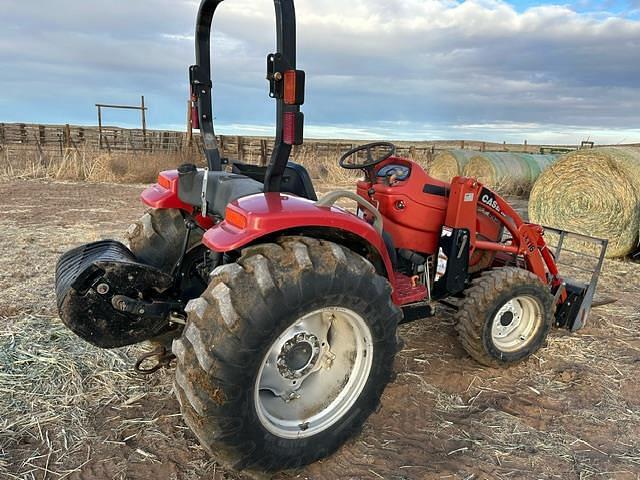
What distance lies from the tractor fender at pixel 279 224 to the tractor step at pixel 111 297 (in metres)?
0.54

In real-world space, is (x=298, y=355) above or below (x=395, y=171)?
below

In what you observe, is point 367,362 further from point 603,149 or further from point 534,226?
point 603,149

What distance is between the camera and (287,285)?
2084 millimetres

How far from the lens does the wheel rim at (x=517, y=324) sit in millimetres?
3586

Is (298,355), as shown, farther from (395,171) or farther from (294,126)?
(395,171)

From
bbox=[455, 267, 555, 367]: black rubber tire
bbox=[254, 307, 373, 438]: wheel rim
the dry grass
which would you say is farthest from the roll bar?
the dry grass

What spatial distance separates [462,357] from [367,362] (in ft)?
5.13

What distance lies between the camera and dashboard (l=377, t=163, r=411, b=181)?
335 cm

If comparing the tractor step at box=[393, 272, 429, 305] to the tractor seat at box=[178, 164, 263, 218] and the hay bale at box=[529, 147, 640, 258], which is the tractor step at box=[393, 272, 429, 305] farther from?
the hay bale at box=[529, 147, 640, 258]

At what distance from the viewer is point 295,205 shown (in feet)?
7.56

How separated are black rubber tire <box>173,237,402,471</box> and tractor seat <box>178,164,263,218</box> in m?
0.44

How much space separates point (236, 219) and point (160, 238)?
1.14m

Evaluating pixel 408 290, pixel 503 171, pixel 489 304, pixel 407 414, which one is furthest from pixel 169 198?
pixel 503 171

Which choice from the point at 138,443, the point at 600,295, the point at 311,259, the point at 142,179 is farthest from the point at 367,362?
the point at 142,179
